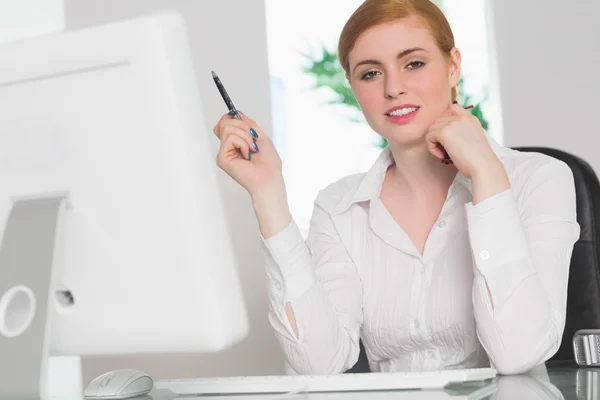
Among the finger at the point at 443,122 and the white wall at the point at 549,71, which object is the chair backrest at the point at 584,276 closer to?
the finger at the point at 443,122

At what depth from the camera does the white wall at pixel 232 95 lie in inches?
119

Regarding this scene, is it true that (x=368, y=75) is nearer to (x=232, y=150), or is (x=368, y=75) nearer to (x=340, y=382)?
(x=232, y=150)

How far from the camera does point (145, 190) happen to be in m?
0.78

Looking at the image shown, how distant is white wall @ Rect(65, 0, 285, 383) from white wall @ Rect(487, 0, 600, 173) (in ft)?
3.76

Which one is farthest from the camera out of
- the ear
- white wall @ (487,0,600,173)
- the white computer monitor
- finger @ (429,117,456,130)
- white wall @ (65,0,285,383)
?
white wall @ (487,0,600,173)

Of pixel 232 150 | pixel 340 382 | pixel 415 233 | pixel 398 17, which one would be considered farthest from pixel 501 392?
pixel 398 17

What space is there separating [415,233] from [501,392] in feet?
2.47

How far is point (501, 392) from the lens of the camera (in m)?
1.01

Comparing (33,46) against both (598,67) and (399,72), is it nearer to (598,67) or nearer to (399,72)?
(399,72)

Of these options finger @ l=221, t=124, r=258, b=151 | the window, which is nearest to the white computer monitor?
finger @ l=221, t=124, r=258, b=151

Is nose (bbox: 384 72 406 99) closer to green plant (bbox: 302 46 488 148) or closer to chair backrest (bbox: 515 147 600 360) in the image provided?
chair backrest (bbox: 515 147 600 360)

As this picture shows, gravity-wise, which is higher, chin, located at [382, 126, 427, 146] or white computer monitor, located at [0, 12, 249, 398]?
chin, located at [382, 126, 427, 146]

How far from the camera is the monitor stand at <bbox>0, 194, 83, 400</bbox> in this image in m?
0.82

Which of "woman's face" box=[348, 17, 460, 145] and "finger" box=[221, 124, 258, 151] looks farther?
"woman's face" box=[348, 17, 460, 145]
